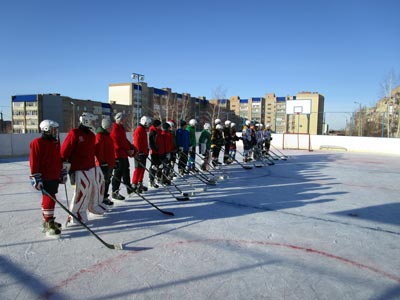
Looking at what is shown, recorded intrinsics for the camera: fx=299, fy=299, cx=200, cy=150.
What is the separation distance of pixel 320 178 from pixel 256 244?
5481 millimetres

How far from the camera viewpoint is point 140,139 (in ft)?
20.3

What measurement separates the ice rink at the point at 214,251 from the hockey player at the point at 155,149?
3.33 ft

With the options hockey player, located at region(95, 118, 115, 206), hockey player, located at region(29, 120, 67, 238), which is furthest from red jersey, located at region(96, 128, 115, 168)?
hockey player, located at region(29, 120, 67, 238)

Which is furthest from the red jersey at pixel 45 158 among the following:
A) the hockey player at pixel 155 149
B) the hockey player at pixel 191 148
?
the hockey player at pixel 191 148

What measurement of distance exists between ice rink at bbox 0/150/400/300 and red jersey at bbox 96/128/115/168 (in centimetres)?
83

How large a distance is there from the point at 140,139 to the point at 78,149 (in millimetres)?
2222

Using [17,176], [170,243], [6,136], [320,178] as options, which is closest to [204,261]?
[170,243]

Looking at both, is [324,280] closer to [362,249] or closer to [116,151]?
[362,249]

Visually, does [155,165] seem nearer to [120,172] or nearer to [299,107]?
[120,172]

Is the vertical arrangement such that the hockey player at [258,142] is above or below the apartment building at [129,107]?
below

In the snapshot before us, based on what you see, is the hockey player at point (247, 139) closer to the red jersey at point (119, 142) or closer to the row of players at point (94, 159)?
the row of players at point (94, 159)

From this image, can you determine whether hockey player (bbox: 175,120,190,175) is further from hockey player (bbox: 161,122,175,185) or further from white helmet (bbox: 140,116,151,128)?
white helmet (bbox: 140,116,151,128)

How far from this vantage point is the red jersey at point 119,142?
5.43 meters

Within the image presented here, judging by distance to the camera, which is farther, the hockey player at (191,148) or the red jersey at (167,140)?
the hockey player at (191,148)
